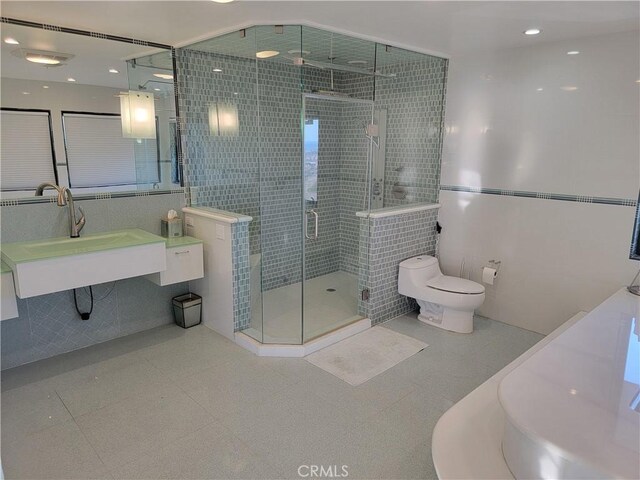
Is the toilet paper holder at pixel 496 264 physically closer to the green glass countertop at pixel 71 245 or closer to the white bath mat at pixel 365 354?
the white bath mat at pixel 365 354

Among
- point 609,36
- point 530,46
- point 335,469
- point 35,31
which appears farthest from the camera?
point 530,46

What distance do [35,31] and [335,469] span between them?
334 cm

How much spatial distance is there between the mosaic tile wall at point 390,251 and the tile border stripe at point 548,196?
35cm

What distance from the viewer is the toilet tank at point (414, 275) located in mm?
3879

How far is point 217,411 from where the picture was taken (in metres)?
2.61

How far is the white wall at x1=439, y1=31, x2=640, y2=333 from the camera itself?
318cm

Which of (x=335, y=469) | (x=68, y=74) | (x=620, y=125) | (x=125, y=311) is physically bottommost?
(x=335, y=469)

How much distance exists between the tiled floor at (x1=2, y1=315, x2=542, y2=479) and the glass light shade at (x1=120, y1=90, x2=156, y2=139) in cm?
169

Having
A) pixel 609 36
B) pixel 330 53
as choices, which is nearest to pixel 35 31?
pixel 330 53

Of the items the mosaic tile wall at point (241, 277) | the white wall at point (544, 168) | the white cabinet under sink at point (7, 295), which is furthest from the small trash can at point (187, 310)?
the white wall at point (544, 168)

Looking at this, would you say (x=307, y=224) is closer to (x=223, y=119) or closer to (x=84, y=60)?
(x=223, y=119)

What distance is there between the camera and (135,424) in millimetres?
2492

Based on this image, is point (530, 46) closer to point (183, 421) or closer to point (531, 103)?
point (531, 103)

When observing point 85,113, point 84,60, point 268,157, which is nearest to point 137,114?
point 85,113
